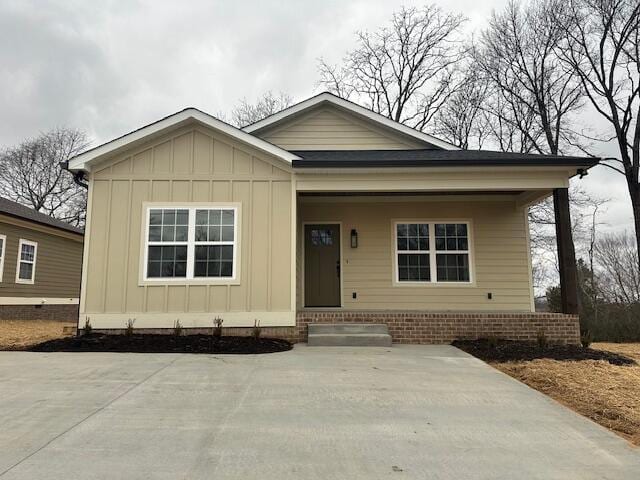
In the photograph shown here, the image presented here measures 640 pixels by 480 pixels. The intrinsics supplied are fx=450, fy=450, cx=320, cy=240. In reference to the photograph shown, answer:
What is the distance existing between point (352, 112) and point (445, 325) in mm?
5810

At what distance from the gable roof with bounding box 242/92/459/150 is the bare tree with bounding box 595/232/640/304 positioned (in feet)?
66.3

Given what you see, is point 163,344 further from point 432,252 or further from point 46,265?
point 46,265

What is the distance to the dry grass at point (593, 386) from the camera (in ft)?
14.8

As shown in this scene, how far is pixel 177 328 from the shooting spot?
8.20 metres

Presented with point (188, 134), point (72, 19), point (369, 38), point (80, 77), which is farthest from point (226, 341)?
point (80, 77)

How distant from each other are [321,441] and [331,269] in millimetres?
6818

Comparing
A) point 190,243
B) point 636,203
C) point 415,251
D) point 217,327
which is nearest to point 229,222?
point 190,243

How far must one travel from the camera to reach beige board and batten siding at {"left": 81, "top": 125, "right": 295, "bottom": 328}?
835 cm

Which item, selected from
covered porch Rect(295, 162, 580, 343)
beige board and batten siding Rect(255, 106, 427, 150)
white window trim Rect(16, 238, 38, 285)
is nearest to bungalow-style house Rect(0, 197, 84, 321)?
white window trim Rect(16, 238, 38, 285)

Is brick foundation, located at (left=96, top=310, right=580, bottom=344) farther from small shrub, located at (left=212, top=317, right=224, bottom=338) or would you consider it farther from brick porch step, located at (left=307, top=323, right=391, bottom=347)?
small shrub, located at (left=212, top=317, right=224, bottom=338)

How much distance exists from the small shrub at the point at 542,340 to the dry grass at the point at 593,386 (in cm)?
102

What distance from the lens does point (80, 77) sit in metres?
25.1

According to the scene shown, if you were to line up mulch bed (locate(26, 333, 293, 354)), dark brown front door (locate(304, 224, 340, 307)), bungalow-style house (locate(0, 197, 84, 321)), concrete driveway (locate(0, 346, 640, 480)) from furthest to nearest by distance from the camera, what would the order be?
bungalow-style house (locate(0, 197, 84, 321)), dark brown front door (locate(304, 224, 340, 307)), mulch bed (locate(26, 333, 293, 354)), concrete driveway (locate(0, 346, 640, 480))

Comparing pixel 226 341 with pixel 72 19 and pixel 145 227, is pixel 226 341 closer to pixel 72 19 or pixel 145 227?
pixel 145 227
